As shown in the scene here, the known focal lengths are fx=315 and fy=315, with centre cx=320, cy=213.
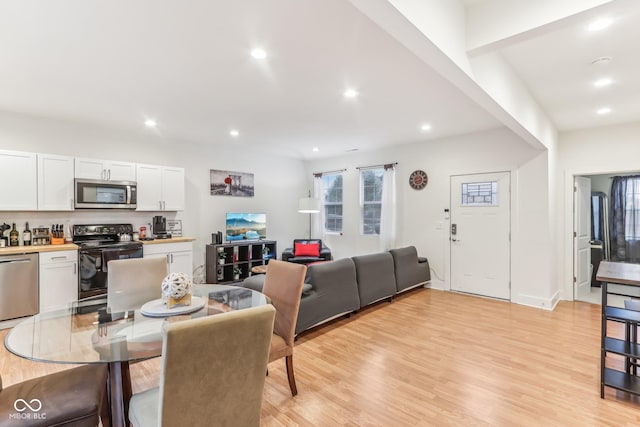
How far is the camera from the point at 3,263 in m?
3.57

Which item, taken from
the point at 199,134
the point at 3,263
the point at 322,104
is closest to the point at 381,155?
the point at 322,104

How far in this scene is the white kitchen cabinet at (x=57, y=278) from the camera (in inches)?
151

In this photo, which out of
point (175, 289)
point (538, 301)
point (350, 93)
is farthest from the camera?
point (538, 301)

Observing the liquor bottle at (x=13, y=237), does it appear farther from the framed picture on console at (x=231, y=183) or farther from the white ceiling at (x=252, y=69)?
the framed picture on console at (x=231, y=183)

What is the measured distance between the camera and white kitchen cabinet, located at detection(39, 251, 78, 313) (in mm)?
3840

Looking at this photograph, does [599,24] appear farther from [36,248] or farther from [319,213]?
[36,248]

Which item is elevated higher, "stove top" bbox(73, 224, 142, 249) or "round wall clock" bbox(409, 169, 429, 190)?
"round wall clock" bbox(409, 169, 429, 190)

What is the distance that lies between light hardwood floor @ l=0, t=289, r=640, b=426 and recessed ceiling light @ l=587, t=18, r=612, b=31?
2673mm

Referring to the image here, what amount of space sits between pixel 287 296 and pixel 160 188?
11.9 feet

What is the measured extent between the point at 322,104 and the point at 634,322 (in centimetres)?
339

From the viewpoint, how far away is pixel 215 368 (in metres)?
1.28

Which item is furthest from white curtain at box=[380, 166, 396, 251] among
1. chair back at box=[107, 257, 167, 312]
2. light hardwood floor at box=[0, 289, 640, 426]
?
chair back at box=[107, 257, 167, 312]

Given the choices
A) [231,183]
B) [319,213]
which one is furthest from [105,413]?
[319,213]

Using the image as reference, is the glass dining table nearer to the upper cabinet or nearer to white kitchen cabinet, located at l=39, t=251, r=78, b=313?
white kitchen cabinet, located at l=39, t=251, r=78, b=313
